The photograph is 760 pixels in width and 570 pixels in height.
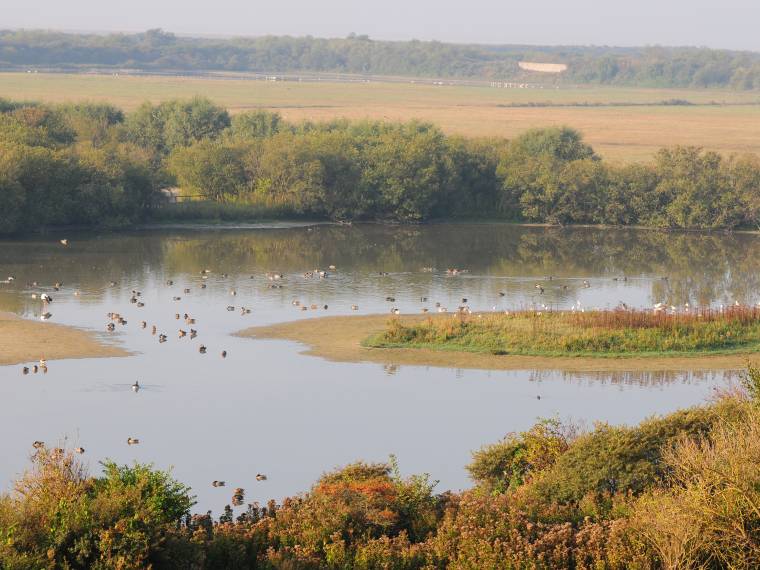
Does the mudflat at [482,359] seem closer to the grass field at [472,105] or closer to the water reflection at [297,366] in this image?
the water reflection at [297,366]

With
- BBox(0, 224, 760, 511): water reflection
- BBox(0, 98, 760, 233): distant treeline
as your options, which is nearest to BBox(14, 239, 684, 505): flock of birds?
BBox(0, 224, 760, 511): water reflection

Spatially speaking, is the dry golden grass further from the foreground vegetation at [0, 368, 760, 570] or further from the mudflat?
the foreground vegetation at [0, 368, 760, 570]

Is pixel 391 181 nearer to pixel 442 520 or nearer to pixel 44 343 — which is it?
pixel 44 343

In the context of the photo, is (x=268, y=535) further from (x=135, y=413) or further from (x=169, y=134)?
(x=169, y=134)

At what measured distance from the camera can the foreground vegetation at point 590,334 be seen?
41.3 m

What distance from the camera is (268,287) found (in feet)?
175

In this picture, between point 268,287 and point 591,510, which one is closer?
point 591,510

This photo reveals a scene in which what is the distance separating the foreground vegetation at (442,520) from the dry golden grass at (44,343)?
1840cm

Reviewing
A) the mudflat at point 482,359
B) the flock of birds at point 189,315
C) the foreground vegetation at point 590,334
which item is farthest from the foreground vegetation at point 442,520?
the foreground vegetation at point 590,334

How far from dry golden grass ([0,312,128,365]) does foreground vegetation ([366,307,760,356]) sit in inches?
335

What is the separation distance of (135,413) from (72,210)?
36.3 m

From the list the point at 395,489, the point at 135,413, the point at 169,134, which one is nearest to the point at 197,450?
the point at 135,413

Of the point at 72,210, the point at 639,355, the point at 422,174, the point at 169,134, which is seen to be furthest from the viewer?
the point at 169,134

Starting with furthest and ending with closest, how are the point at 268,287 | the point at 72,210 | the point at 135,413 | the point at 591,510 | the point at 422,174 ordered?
1. the point at 422,174
2. the point at 72,210
3. the point at 268,287
4. the point at 135,413
5. the point at 591,510
